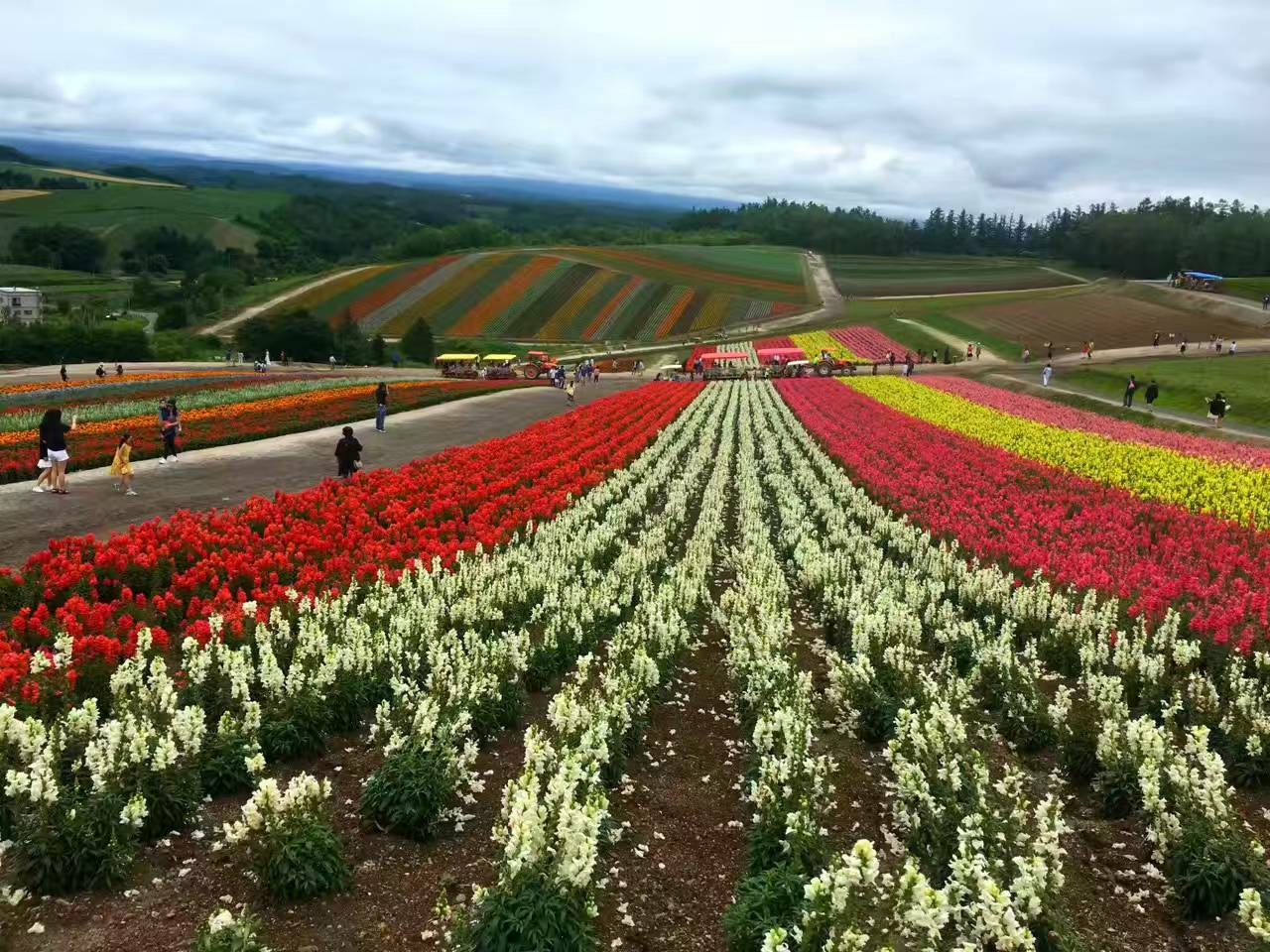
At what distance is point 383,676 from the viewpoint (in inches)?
430

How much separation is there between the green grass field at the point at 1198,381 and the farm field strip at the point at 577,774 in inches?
1549

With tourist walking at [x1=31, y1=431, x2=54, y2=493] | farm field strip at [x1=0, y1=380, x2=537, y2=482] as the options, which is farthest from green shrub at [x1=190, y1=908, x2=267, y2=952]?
farm field strip at [x1=0, y1=380, x2=537, y2=482]

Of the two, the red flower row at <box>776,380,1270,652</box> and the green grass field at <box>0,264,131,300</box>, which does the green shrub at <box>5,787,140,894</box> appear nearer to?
the red flower row at <box>776,380,1270,652</box>

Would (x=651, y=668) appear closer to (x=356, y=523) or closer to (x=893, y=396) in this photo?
(x=356, y=523)

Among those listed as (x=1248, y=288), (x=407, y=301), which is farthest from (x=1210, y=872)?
(x=1248, y=288)

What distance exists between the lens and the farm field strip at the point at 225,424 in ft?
83.5

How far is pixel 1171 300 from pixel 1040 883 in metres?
116

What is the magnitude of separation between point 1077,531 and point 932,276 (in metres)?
144

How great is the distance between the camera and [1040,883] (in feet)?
21.2

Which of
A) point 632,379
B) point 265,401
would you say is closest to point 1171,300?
point 632,379

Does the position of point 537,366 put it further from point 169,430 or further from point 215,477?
point 215,477

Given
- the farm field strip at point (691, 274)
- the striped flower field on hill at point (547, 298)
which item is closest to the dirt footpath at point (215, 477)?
the striped flower field on hill at point (547, 298)

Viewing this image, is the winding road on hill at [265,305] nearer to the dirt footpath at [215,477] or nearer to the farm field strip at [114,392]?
the farm field strip at [114,392]

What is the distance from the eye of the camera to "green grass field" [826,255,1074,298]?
13525 centimetres
